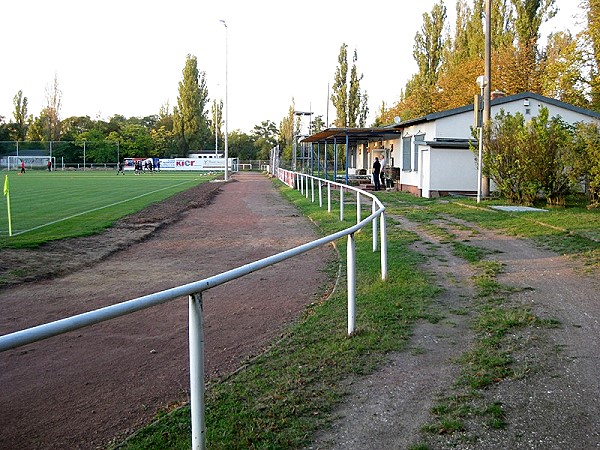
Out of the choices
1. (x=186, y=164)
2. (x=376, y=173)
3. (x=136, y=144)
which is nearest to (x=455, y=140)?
(x=376, y=173)

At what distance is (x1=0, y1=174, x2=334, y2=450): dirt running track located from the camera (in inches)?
192

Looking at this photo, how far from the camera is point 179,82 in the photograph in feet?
326

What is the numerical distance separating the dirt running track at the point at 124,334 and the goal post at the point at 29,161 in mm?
73768

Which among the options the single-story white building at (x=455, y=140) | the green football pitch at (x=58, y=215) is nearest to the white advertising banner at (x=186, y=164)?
the green football pitch at (x=58, y=215)

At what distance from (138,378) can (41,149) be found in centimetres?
8823

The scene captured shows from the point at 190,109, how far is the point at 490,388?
97569 mm

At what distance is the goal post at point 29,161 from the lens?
271 ft

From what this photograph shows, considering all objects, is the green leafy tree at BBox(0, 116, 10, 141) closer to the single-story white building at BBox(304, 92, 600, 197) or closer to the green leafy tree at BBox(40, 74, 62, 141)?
the green leafy tree at BBox(40, 74, 62, 141)

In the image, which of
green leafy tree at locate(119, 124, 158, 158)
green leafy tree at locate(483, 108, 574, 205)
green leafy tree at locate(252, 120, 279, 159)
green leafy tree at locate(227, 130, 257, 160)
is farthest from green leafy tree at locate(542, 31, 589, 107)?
green leafy tree at locate(227, 130, 257, 160)

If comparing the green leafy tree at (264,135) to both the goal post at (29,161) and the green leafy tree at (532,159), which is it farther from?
the green leafy tree at (532,159)

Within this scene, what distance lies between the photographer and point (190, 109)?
3910 inches

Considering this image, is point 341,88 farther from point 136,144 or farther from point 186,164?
point 136,144

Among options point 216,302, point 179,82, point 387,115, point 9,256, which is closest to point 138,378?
point 216,302

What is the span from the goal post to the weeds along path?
269 feet
